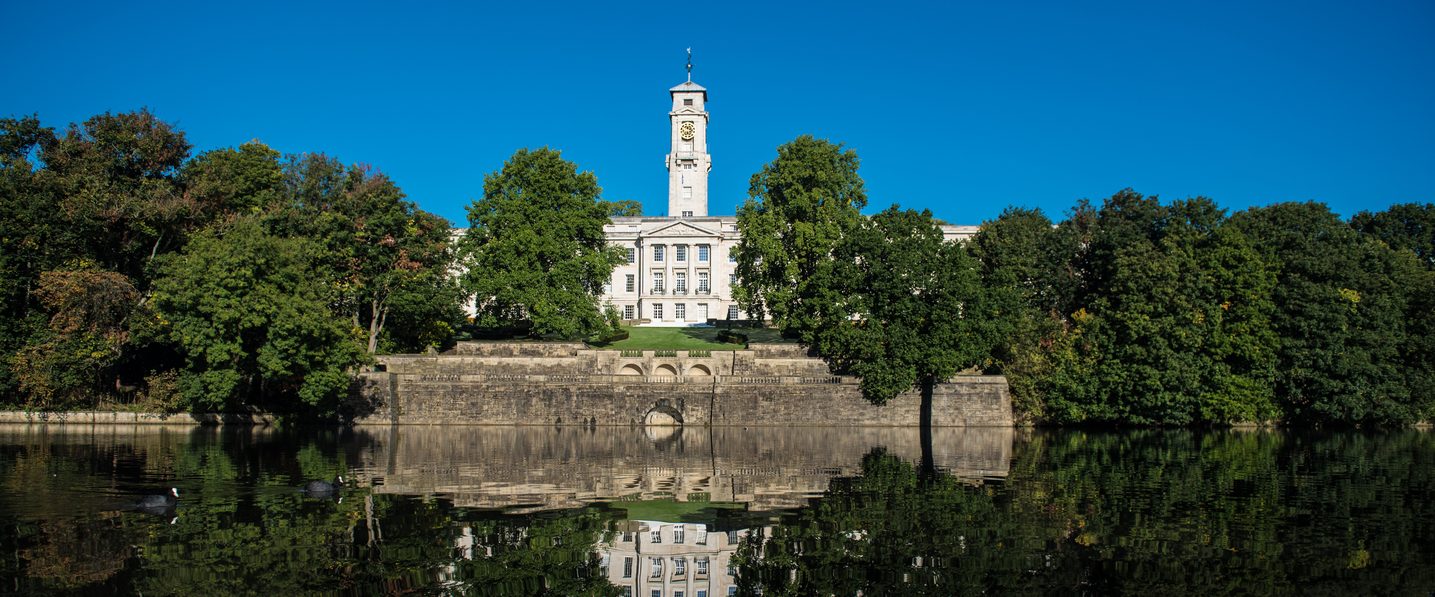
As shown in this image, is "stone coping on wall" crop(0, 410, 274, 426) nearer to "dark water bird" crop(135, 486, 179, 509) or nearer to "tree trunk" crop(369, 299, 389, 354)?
"tree trunk" crop(369, 299, 389, 354)

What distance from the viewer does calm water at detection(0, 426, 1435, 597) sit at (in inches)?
563

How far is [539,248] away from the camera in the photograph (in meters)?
50.4

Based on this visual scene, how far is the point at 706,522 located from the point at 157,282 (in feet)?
97.3

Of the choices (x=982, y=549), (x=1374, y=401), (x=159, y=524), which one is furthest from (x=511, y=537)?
(x=1374, y=401)

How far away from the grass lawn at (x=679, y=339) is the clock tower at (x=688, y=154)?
81.3 ft

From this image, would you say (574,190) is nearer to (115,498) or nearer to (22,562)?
(115,498)

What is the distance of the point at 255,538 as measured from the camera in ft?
54.4

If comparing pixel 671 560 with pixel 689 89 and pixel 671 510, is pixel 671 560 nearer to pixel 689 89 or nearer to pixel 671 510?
pixel 671 510

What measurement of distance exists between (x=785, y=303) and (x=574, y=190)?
503 inches

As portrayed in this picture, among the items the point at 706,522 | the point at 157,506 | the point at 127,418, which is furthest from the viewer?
the point at 127,418

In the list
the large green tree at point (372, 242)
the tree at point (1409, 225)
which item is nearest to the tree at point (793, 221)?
the large green tree at point (372, 242)

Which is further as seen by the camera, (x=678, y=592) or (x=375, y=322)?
(x=375, y=322)

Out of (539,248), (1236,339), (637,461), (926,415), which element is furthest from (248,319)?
(1236,339)

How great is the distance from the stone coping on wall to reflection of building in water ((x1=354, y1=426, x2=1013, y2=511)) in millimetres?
7526
